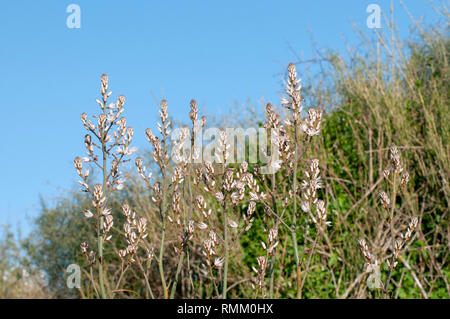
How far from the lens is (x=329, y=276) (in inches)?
187

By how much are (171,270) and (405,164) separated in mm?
3137

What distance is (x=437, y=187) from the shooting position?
520 cm

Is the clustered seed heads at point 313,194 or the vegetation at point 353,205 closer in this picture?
the clustered seed heads at point 313,194

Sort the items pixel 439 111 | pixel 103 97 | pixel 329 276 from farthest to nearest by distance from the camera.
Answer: pixel 439 111
pixel 329 276
pixel 103 97

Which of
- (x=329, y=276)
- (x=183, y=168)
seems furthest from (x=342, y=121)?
(x=183, y=168)

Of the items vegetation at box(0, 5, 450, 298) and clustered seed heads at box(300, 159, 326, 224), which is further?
vegetation at box(0, 5, 450, 298)

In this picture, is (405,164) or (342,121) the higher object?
(342,121)

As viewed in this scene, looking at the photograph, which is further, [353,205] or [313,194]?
[353,205]

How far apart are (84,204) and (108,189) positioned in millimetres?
5965

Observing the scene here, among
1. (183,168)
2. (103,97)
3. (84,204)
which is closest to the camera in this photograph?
(103,97)
